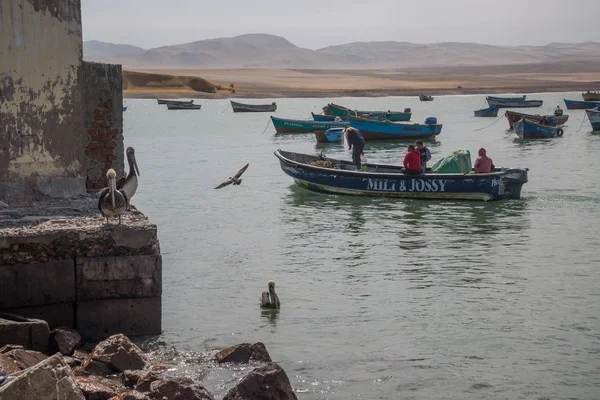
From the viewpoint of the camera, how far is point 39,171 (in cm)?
1156

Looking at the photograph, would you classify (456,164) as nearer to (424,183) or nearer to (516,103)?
(424,183)

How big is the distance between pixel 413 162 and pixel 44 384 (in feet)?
56.6

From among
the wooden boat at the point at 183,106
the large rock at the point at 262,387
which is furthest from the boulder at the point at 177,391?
the wooden boat at the point at 183,106

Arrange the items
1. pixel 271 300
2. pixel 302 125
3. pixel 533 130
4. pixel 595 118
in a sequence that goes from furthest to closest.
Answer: pixel 302 125 < pixel 595 118 < pixel 533 130 < pixel 271 300

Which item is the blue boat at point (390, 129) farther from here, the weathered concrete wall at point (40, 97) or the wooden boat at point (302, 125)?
the weathered concrete wall at point (40, 97)

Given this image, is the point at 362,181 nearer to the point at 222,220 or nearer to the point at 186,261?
the point at 222,220

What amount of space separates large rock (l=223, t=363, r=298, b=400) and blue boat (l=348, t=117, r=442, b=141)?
111 feet

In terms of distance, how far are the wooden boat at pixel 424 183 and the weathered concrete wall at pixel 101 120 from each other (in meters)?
11.9

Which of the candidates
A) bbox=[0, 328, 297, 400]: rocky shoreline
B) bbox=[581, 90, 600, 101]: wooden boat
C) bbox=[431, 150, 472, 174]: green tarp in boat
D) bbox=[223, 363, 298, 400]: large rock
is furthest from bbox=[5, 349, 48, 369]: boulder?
bbox=[581, 90, 600, 101]: wooden boat

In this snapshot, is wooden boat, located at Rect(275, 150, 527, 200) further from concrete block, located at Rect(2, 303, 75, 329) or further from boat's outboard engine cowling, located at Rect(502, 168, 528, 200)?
concrete block, located at Rect(2, 303, 75, 329)

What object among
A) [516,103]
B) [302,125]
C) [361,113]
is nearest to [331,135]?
[302,125]

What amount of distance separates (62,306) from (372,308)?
4.74 metres

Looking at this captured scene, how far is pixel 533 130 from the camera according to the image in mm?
43844

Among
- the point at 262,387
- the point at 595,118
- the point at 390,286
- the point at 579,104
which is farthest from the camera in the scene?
the point at 579,104
